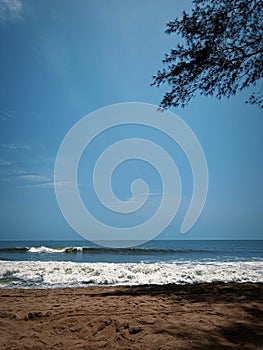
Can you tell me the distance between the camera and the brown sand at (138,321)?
120 inches

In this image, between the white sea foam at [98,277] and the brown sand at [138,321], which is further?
the white sea foam at [98,277]

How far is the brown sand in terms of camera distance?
304cm

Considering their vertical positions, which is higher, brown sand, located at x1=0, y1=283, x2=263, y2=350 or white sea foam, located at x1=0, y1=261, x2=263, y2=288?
brown sand, located at x1=0, y1=283, x2=263, y2=350

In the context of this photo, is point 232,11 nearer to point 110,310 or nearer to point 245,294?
point 245,294

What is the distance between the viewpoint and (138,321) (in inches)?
146

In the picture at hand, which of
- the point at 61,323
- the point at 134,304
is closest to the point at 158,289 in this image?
the point at 134,304

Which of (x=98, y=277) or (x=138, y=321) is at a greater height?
(x=138, y=321)

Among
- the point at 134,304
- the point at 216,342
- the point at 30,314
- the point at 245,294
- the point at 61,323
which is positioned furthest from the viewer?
the point at 245,294

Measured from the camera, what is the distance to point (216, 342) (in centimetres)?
Result: 295

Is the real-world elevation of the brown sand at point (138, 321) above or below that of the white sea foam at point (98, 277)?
above

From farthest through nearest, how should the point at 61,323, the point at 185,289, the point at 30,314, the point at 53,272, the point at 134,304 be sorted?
the point at 53,272, the point at 185,289, the point at 134,304, the point at 30,314, the point at 61,323

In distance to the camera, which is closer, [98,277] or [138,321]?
[138,321]

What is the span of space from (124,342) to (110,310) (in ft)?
4.46

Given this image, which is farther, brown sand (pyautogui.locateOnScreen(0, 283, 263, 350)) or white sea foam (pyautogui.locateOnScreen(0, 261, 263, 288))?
white sea foam (pyautogui.locateOnScreen(0, 261, 263, 288))
